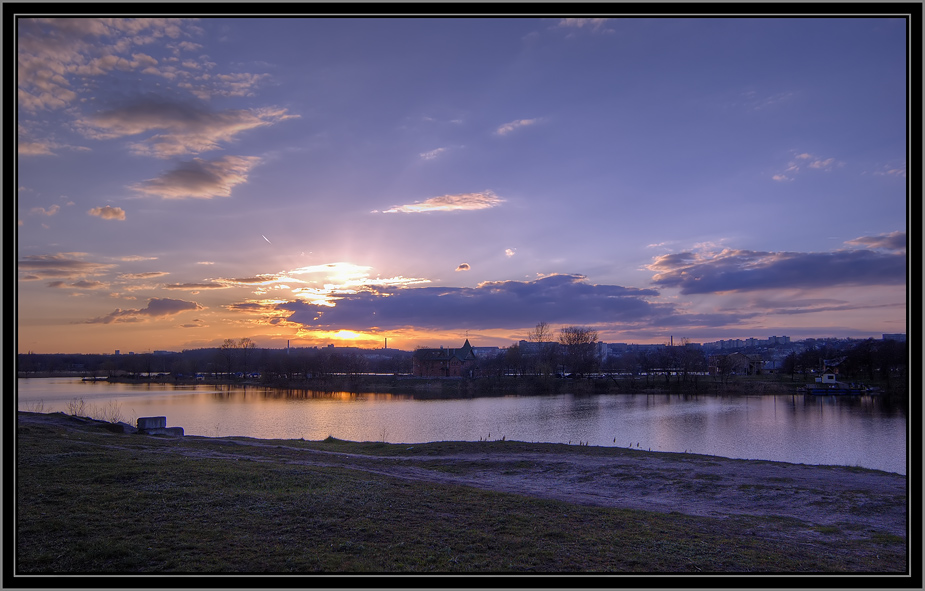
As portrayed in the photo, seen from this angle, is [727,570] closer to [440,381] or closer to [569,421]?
[569,421]

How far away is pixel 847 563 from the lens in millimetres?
8008

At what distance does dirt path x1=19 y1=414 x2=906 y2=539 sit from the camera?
12.2 meters

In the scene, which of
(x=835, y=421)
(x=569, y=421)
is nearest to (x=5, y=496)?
(x=569, y=421)

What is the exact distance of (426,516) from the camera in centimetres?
927

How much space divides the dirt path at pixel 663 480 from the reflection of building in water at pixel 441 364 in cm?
8562

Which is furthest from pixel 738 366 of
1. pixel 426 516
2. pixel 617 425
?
pixel 426 516

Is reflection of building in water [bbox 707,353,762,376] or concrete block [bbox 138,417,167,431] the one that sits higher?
concrete block [bbox 138,417,167,431]

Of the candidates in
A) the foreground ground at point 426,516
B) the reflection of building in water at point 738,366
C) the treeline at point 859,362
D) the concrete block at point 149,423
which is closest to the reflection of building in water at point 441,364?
the reflection of building in water at point 738,366

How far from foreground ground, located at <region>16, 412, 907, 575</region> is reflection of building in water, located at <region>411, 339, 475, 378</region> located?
89297 millimetres

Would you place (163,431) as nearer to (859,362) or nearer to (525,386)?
(525,386)

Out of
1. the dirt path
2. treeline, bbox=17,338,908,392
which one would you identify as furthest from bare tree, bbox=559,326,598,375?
the dirt path

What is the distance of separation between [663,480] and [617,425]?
2187 cm

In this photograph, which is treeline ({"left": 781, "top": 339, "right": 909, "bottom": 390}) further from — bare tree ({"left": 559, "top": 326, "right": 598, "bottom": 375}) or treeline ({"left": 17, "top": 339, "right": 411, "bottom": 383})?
treeline ({"left": 17, "top": 339, "right": 411, "bottom": 383})

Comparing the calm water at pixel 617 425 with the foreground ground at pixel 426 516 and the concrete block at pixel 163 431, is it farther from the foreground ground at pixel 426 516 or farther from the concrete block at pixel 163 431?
the foreground ground at pixel 426 516
